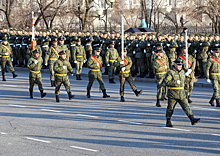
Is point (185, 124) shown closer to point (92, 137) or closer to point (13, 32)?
point (92, 137)

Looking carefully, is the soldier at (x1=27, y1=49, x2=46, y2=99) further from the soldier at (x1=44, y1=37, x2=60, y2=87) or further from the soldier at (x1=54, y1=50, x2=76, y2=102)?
the soldier at (x1=44, y1=37, x2=60, y2=87)

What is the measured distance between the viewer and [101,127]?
13047 millimetres

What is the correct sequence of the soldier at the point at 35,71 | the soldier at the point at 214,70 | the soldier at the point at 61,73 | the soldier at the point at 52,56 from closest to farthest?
the soldier at the point at 214,70 → the soldier at the point at 61,73 → the soldier at the point at 35,71 → the soldier at the point at 52,56

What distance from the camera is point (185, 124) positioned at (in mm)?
13367

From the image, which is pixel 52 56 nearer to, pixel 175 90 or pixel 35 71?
pixel 35 71

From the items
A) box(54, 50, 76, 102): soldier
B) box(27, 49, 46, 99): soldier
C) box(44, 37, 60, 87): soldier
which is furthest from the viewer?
box(44, 37, 60, 87): soldier

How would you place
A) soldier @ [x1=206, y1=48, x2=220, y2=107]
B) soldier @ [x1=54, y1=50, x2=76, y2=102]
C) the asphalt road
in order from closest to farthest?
the asphalt road < soldier @ [x1=206, y1=48, x2=220, y2=107] < soldier @ [x1=54, y1=50, x2=76, y2=102]

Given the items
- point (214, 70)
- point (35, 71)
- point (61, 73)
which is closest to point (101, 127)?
point (61, 73)

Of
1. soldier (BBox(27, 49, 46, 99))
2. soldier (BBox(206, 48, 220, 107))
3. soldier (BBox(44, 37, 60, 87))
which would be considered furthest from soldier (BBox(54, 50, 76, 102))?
soldier (BBox(206, 48, 220, 107))

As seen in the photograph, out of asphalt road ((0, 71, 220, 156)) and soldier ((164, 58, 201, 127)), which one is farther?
soldier ((164, 58, 201, 127))

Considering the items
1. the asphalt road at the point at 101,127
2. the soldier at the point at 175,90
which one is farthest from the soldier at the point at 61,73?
the soldier at the point at 175,90

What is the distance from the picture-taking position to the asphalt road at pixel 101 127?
35.3 ft

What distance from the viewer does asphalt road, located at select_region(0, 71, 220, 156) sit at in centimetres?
1075

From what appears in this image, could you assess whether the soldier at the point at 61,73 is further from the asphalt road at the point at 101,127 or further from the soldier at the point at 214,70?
the soldier at the point at 214,70
